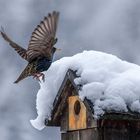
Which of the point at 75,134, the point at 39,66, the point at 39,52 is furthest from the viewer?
the point at 75,134

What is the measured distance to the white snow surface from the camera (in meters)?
5.22

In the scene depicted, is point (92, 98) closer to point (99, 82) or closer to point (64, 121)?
point (99, 82)

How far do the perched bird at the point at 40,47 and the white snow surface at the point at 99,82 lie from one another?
→ 0.77 m

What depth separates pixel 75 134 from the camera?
19.8 ft

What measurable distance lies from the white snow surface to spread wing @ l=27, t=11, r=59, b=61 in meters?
1.28

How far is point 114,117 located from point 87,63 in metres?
0.92

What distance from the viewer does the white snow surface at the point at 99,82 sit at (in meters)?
5.22

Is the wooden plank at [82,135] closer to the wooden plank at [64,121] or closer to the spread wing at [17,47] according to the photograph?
the wooden plank at [64,121]

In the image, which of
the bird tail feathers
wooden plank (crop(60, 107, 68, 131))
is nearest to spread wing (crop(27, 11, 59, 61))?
the bird tail feathers

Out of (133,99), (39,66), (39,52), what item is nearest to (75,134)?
(133,99)

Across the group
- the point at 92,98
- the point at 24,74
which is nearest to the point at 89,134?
the point at 92,98

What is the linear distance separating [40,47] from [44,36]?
0.55 ft

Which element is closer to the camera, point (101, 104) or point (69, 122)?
point (101, 104)

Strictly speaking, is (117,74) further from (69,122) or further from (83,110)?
(69,122)
